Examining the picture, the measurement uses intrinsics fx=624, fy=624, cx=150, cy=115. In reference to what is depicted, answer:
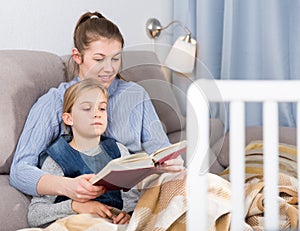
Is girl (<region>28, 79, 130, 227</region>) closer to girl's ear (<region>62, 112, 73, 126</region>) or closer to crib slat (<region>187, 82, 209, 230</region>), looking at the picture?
girl's ear (<region>62, 112, 73, 126</region>)

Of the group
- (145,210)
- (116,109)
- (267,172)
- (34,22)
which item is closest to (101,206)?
(145,210)

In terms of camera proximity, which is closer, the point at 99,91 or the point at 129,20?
the point at 99,91

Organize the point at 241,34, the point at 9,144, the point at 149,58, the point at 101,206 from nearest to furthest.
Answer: the point at 149,58 → the point at 101,206 → the point at 9,144 → the point at 241,34

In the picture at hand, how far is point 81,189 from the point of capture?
1388 mm

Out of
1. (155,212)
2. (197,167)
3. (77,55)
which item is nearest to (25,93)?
(77,55)

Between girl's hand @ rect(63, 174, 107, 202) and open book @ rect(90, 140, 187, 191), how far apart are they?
0.15m

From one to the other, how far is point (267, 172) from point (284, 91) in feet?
0.36

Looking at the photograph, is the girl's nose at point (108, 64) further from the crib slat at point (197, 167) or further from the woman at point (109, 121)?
the crib slat at point (197, 167)

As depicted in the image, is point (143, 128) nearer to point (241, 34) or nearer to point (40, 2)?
point (40, 2)

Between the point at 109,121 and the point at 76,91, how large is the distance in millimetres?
212

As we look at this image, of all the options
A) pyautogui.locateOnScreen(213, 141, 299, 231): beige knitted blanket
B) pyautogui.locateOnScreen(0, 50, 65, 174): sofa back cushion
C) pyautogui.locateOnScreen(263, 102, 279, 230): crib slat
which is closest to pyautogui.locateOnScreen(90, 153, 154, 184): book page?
pyautogui.locateOnScreen(213, 141, 299, 231): beige knitted blanket

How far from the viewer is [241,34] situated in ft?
8.04

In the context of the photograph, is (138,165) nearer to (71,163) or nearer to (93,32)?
(71,163)

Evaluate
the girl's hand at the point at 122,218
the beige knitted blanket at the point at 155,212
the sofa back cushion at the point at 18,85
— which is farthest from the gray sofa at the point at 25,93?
the girl's hand at the point at 122,218
